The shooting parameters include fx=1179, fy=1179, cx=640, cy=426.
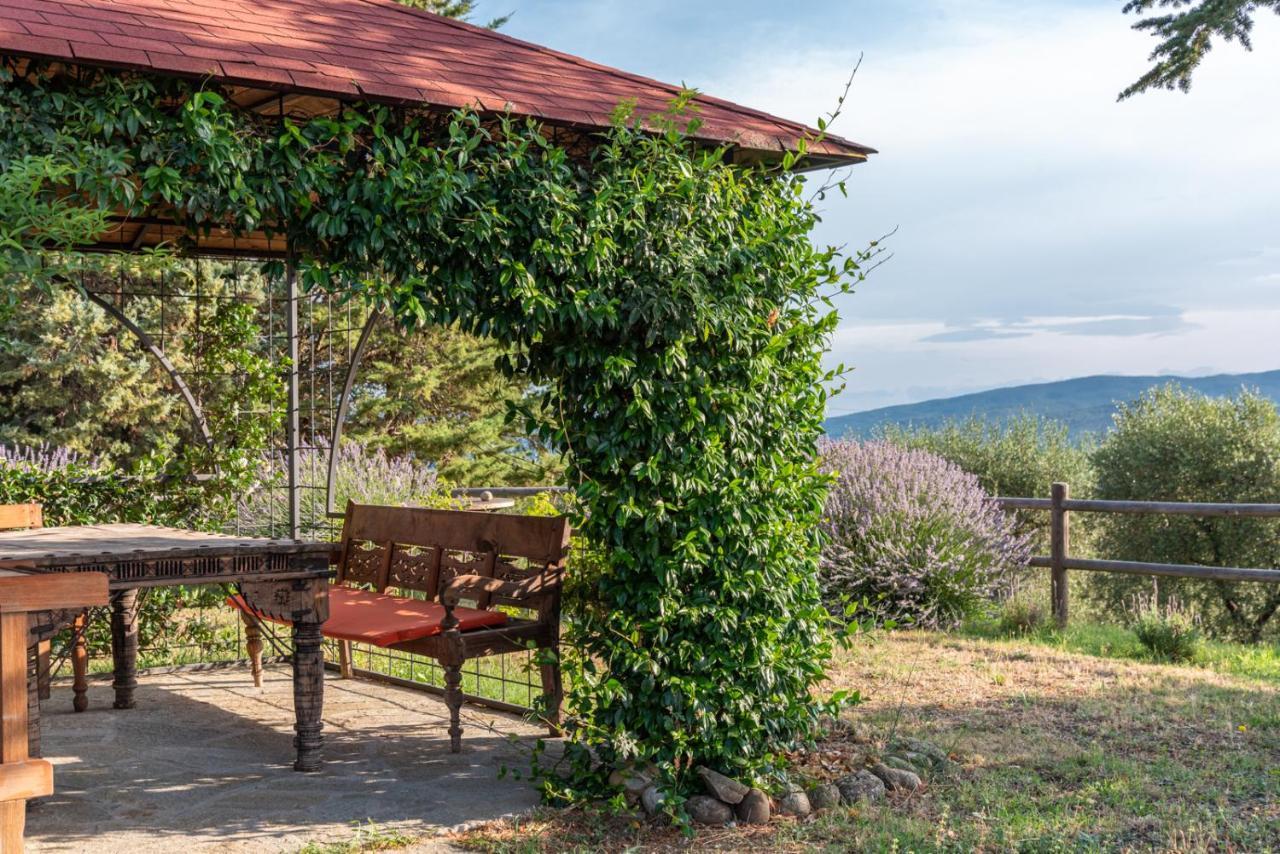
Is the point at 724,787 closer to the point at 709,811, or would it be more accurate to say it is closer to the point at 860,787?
the point at 709,811

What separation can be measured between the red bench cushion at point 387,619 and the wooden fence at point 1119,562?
5.94 metres

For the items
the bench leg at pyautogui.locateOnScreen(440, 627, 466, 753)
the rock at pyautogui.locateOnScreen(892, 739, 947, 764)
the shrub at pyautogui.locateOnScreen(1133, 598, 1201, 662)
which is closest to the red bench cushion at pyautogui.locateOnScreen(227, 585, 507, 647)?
the bench leg at pyautogui.locateOnScreen(440, 627, 466, 753)

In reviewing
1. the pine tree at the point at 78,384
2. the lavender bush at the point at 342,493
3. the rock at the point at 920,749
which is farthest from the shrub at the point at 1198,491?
the pine tree at the point at 78,384

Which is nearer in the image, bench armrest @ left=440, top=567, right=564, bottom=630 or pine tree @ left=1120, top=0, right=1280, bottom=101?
bench armrest @ left=440, top=567, right=564, bottom=630

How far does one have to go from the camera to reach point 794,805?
17.7ft

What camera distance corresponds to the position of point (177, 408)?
801 inches

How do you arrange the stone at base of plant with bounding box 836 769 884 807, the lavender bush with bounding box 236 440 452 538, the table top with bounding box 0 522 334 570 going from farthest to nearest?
1. the lavender bush with bounding box 236 440 452 538
2. the stone at base of plant with bounding box 836 769 884 807
3. the table top with bounding box 0 522 334 570

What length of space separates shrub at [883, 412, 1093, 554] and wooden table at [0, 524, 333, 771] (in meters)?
12.6

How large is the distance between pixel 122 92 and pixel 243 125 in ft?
1.57

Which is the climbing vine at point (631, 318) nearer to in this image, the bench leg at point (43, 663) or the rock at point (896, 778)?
the rock at point (896, 778)

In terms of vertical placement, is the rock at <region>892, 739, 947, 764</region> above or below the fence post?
below

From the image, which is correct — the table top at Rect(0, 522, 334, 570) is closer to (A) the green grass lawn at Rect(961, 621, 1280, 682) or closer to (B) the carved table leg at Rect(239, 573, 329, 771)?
(B) the carved table leg at Rect(239, 573, 329, 771)

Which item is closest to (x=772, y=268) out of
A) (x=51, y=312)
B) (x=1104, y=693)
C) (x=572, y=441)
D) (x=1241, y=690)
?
(x=572, y=441)

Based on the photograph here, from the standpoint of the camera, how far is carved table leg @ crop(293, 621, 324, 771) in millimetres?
5613
